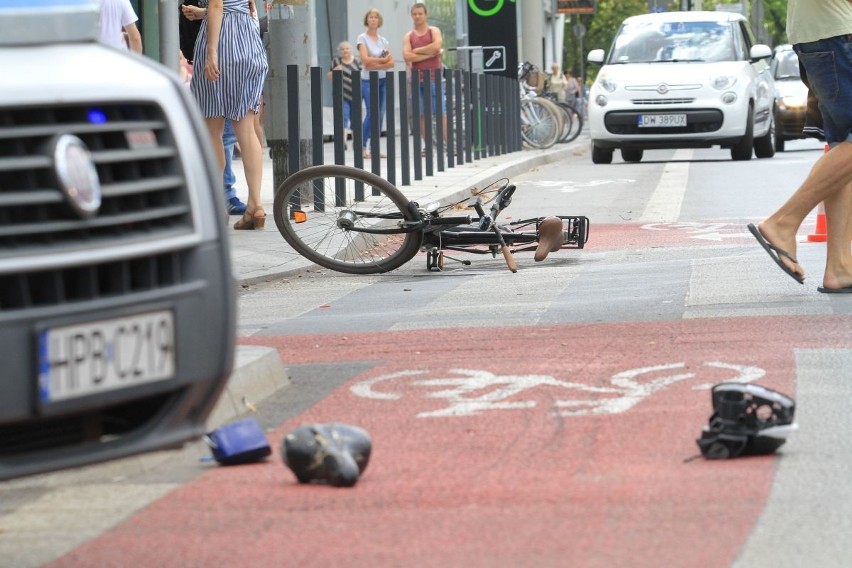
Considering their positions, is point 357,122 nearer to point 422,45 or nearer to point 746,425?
point 422,45

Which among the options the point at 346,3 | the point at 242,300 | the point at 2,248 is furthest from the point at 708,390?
the point at 346,3

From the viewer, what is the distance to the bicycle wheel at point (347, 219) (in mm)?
10031

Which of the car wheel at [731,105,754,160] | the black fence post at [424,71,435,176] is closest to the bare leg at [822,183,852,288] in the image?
the black fence post at [424,71,435,176]

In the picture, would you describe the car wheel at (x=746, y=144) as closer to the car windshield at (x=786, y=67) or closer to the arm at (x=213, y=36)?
the car windshield at (x=786, y=67)

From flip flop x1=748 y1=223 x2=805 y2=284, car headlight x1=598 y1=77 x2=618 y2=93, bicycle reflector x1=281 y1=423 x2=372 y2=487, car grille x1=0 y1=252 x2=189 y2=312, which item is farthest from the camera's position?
car headlight x1=598 y1=77 x2=618 y2=93

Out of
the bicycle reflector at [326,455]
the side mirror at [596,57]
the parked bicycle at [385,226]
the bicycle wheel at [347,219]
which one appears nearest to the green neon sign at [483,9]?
the side mirror at [596,57]

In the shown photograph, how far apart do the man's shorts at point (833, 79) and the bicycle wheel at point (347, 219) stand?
2.54m

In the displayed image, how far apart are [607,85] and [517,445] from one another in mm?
17135

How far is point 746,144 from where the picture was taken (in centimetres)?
2225

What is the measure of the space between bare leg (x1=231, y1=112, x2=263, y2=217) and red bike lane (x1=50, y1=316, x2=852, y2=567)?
5.41 metres

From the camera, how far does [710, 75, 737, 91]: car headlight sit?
2150 centimetres

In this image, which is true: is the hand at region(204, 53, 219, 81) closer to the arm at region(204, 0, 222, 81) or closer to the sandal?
the arm at region(204, 0, 222, 81)

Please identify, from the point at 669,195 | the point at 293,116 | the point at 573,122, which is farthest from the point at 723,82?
the point at 573,122

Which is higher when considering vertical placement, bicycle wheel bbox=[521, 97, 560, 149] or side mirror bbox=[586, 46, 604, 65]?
side mirror bbox=[586, 46, 604, 65]
